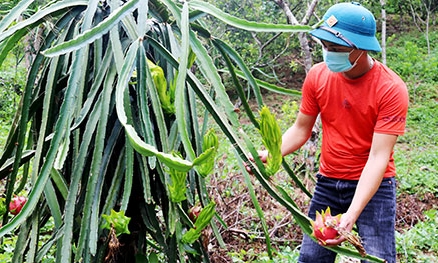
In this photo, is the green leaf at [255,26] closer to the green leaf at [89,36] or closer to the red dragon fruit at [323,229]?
the green leaf at [89,36]

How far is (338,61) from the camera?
5.16 feet

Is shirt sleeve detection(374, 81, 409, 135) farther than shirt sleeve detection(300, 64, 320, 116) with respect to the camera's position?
No

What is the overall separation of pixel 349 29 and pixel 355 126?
353 millimetres

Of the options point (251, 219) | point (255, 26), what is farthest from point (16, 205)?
point (251, 219)

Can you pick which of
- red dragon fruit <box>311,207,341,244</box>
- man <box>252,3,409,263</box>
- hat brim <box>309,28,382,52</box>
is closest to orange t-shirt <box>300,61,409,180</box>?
man <box>252,3,409,263</box>

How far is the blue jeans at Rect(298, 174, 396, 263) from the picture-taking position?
1.62m

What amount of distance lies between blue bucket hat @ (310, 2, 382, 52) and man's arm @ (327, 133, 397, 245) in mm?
323

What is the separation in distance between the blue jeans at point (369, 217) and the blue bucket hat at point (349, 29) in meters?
0.51

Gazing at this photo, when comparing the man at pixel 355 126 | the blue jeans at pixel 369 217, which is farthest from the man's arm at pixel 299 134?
the blue jeans at pixel 369 217

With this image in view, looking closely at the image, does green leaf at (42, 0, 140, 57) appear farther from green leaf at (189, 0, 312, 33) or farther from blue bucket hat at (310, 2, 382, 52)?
blue bucket hat at (310, 2, 382, 52)

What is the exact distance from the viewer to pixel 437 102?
28.1ft

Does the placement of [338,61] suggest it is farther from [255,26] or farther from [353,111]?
[255,26]

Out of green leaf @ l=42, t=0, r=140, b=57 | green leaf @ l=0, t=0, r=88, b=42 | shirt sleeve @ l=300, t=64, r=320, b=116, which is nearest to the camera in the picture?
green leaf @ l=42, t=0, r=140, b=57

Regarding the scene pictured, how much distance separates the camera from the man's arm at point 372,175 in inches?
57.9
